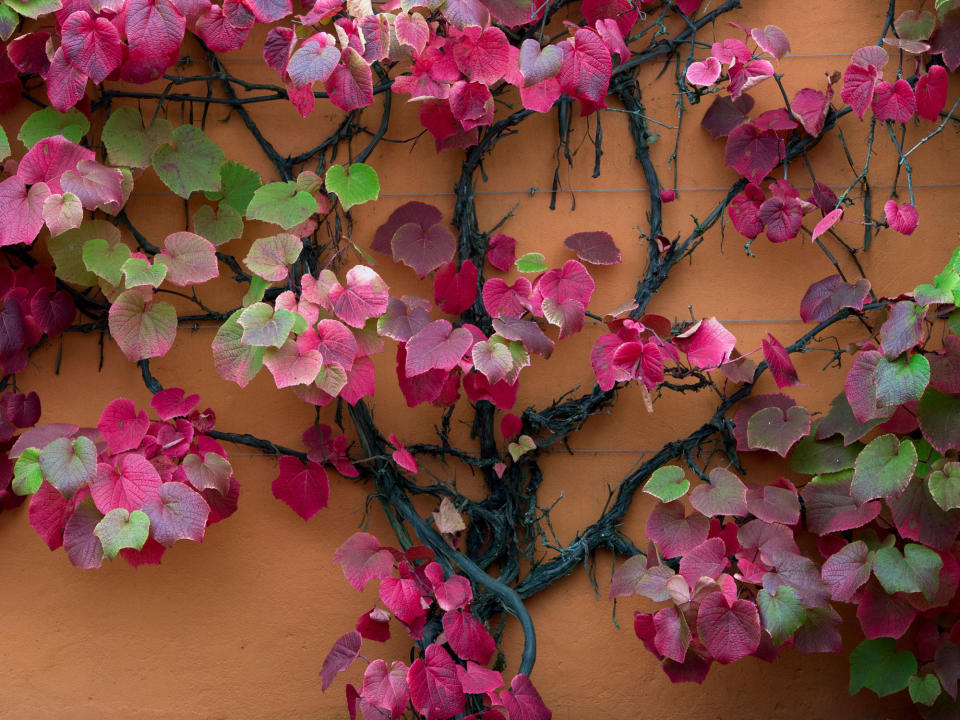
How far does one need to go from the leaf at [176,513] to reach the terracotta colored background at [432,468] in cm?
30

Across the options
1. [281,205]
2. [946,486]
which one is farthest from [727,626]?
[281,205]

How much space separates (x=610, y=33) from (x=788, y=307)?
0.69 meters

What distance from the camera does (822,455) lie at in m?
1.77

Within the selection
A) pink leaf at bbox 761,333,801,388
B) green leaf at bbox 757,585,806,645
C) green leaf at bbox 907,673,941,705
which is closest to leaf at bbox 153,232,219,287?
pink leaf at bbox 761,333,801,388

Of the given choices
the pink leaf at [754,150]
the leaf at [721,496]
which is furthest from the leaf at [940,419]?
the pink leaf at [754,150]

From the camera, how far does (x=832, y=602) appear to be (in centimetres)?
184

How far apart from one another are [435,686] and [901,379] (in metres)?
1.00

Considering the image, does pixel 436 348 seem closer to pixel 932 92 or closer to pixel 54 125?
pixel 54 125

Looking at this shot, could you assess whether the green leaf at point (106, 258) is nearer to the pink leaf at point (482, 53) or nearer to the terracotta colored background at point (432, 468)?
the terracotta colored background at point (432, 468)

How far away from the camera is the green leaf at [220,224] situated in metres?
1.82

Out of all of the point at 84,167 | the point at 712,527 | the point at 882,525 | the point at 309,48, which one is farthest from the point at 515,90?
the point at 882,525

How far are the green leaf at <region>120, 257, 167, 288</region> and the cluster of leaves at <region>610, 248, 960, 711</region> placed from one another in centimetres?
103

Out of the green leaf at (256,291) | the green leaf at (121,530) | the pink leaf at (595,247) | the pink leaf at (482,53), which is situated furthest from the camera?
the pink leaf at (595,247)

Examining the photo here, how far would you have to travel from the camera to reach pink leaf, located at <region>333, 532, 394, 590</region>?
171 cm
